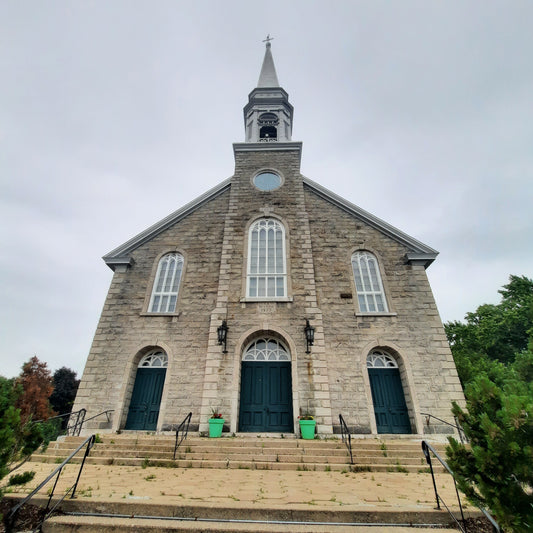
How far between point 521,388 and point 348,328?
7959mm

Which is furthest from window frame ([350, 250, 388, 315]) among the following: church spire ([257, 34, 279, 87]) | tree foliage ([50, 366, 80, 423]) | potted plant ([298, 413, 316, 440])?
tree foliage ([50, 366, 80, 423])

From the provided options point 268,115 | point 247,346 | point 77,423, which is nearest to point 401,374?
point 247,346

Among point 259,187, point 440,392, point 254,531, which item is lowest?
point 254,531

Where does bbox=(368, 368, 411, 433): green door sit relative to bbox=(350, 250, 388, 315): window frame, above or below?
below

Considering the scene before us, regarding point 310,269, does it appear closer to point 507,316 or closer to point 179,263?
point 179,263

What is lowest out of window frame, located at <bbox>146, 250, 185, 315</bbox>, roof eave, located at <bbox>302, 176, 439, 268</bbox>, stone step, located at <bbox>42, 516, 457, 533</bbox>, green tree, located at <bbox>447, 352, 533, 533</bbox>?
stone step, located at <bbox>42, 516, 457, 533</bbox>

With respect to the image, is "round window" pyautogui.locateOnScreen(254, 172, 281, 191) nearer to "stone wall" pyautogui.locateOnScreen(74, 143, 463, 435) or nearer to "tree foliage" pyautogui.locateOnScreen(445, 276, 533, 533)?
"stone wall" pyautogui.locateOnScreen(74, 143, 463, 435)

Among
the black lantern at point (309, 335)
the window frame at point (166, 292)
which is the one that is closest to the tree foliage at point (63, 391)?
the window frame at point (166, 292)

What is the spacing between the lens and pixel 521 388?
2758mm

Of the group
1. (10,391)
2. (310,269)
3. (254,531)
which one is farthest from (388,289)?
(10,391)

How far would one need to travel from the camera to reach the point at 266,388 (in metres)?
10.1

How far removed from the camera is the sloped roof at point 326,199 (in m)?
11.9

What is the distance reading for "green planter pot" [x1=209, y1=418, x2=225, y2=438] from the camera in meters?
8.71

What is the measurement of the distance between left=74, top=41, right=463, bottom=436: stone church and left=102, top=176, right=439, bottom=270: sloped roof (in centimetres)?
6
